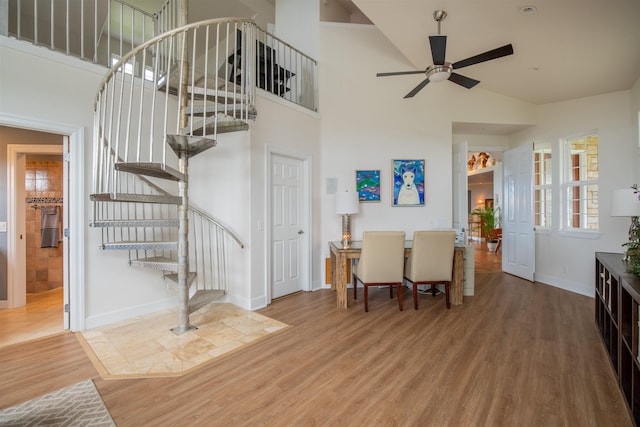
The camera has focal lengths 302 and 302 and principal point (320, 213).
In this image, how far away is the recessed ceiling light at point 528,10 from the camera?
2792mm

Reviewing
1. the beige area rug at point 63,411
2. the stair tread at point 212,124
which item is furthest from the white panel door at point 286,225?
the beige area rug at point 63,411

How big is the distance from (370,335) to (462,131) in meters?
4.27

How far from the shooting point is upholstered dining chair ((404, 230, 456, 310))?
3.58 meters

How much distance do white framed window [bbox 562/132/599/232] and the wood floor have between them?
184cm

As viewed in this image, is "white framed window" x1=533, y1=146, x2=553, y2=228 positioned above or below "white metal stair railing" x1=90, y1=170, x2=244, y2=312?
above

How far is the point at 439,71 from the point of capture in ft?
10.1

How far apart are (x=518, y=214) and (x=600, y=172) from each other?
4.25 feet

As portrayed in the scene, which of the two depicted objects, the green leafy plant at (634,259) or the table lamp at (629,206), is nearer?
the green leafy plant at (634,259)

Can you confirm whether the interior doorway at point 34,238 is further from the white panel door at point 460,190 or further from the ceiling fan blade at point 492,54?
the white panel door at point 460,190

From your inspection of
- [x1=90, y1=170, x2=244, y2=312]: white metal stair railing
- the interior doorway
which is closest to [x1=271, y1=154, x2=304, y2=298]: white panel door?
[x1=90, y1=170, x2=244, y2=312]: white metal stair railing

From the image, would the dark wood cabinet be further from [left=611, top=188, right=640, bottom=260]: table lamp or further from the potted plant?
the potted plant

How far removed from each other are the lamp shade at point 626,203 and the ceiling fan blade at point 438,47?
2.04 m

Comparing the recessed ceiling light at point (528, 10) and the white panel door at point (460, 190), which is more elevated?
the recessed ceiling light at point (528, 10)

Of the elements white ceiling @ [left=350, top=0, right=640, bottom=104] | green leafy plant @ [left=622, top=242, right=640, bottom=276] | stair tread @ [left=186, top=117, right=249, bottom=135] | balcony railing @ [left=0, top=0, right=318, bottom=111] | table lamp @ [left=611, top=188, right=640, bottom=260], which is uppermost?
balcony railing @ [left=0, top=0, right=318, bottom=111]
